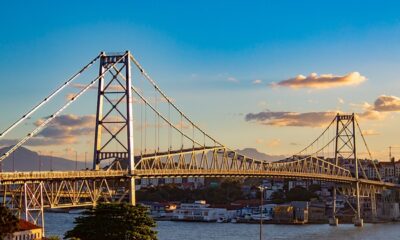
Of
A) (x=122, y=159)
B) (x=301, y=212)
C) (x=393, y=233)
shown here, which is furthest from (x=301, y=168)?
(x=122, y=159)

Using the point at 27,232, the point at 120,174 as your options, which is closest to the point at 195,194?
the point at 120,174

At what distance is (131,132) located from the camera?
4506 cm

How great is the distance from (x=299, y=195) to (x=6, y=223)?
94060mm

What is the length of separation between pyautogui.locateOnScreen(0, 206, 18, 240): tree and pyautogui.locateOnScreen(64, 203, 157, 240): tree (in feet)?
21.8

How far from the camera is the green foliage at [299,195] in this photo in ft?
390

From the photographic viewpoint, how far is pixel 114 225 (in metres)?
35.6

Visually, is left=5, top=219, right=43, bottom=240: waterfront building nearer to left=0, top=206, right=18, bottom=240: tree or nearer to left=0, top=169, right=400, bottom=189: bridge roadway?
left=0, top=169, right=400, bottom=189: bridge roadway

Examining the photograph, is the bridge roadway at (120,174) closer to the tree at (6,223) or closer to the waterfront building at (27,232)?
the waterfront building at (27,232)

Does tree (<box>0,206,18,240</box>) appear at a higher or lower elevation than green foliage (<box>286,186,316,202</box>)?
lower

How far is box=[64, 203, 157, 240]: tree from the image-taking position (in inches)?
Answer: 1399

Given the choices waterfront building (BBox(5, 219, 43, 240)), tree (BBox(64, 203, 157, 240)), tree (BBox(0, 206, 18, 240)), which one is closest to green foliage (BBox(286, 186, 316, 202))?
tree (BBox(64, 203, 157, 240))

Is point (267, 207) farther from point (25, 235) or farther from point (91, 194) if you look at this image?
point (25, 235)

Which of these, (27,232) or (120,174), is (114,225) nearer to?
(27,232)

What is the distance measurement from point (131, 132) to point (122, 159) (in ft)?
6.07
